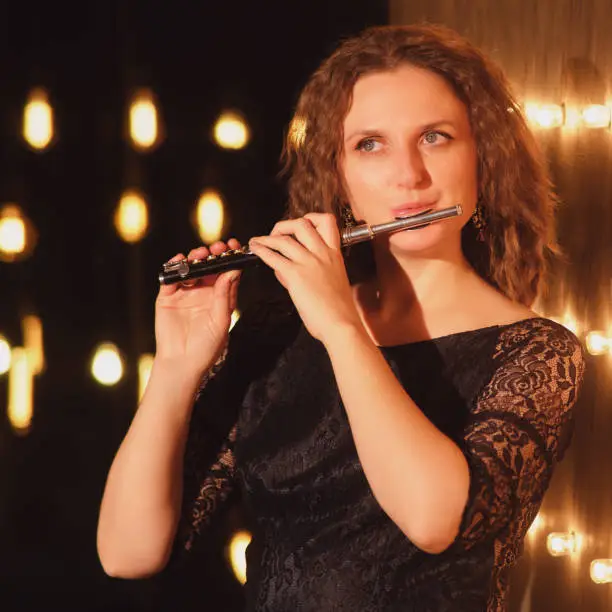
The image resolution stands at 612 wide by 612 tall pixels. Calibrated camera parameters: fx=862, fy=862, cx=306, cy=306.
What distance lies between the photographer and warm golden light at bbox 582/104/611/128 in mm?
1627

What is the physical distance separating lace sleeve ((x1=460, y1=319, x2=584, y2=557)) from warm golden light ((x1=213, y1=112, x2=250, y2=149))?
0.97 m

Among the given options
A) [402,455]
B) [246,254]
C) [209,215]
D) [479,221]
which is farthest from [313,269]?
[209,215]

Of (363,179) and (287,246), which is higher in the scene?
(363,179)

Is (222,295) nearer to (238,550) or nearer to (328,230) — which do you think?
(328,230)

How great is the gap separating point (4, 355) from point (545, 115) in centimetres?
127

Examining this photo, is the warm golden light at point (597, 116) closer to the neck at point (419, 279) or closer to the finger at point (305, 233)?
the neck at point (419, 279)

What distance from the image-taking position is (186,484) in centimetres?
144

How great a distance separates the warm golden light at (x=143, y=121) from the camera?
1.96 meters

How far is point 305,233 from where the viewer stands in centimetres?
122

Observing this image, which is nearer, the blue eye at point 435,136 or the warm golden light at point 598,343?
the blue eye at point 435,136

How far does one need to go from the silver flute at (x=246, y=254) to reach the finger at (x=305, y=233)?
62 mm

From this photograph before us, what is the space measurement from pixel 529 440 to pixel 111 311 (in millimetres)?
1137

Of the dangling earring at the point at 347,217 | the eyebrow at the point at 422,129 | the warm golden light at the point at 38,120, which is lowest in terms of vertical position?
the dangling earring at the point at 347,217

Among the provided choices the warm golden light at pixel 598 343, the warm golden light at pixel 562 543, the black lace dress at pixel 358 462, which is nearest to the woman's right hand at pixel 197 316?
the black lace dress at pixel 358 462
